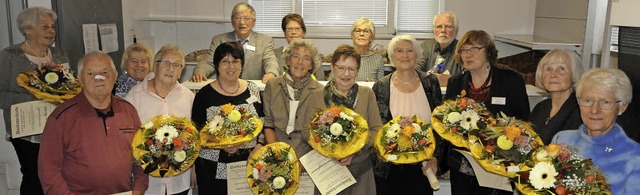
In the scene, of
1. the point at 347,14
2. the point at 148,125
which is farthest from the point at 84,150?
the point at 347,14

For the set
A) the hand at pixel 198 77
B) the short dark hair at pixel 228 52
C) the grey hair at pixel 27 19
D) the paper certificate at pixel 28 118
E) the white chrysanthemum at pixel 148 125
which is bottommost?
the paper certificate at pixel 28 118

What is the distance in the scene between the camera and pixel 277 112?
320 cm

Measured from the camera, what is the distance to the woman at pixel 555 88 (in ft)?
8.64

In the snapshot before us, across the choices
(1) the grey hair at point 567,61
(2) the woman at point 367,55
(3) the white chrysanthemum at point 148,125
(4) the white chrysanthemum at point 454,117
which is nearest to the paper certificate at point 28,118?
(3) the white chrysanthemum at point 148,125

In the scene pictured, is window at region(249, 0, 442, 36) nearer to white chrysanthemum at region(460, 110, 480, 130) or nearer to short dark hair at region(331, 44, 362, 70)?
short dark hair at region(331, 44, 362, 70)

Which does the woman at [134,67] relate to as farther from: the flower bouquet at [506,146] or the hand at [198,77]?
the flower bouquet at [506,146]

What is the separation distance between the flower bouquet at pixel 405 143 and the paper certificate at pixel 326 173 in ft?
0.85

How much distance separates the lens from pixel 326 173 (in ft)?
9.89

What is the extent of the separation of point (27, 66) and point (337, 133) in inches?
85.2

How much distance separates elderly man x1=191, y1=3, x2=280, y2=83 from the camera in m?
4.80

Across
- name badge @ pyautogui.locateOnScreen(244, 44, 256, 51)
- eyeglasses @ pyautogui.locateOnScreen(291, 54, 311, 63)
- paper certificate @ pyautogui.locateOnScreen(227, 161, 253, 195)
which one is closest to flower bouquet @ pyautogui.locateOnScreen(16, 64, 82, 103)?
paper certificate @ pyautogui.locateOnScreen(227, 161, 253, 195)

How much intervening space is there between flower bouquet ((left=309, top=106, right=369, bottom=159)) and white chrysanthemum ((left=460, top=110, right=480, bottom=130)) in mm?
503

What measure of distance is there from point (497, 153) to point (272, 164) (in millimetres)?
1157

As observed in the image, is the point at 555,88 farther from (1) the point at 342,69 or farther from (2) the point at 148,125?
(2) the point at 148,125
